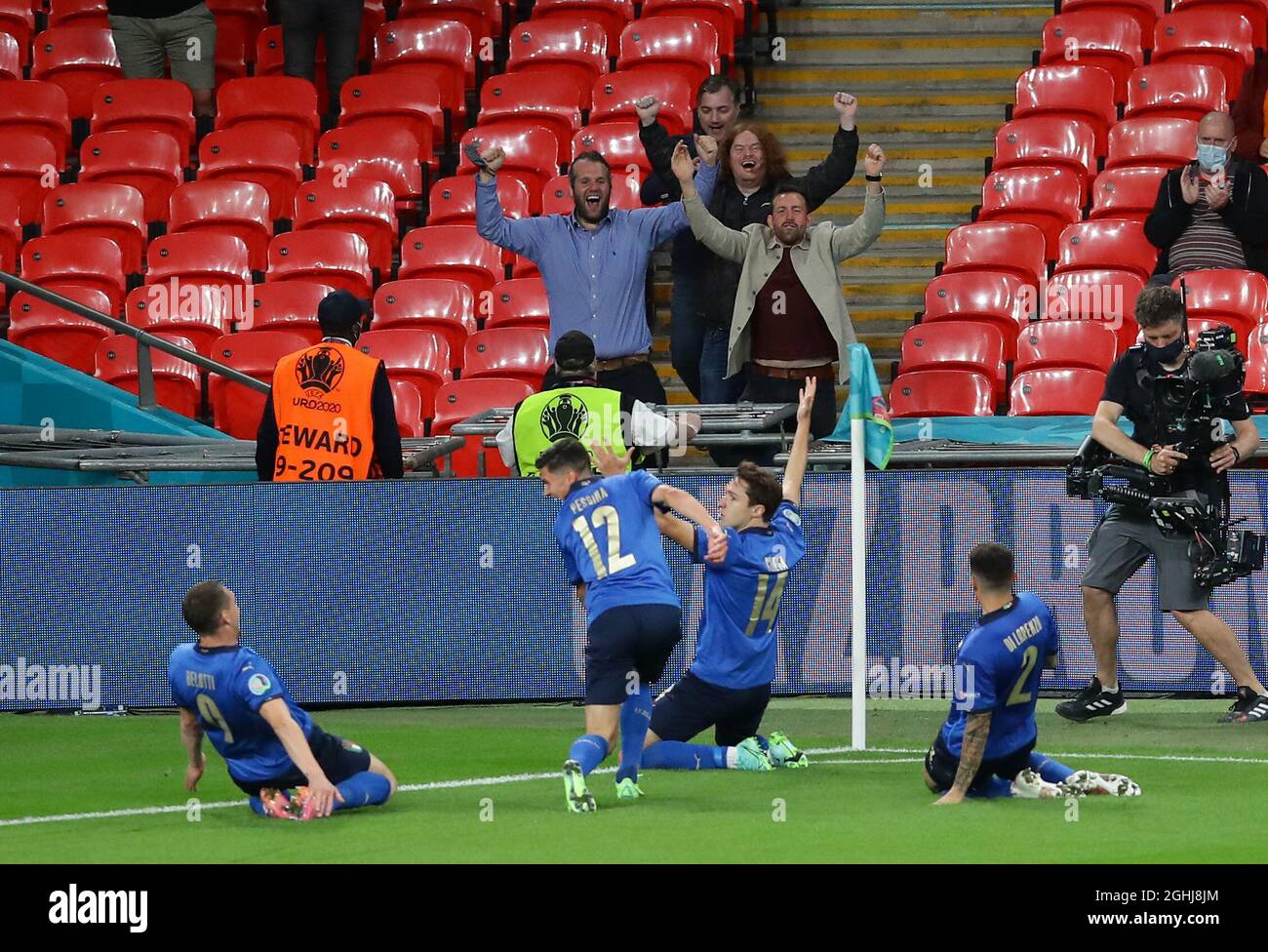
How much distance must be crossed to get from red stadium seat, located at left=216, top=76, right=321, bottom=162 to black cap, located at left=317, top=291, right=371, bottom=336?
631 centimetres

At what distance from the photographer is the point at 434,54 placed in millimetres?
17719

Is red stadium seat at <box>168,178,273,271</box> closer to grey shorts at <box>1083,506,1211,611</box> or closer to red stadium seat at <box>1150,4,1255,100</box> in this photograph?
red stadium seat at <box>1150,4,1255,100</box>

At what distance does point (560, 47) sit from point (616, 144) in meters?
1.76

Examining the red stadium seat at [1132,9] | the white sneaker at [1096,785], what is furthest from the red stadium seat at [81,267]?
the white sneaker at [1096,785]

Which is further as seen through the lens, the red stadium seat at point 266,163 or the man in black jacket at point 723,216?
the red stadium seat at point 266,163

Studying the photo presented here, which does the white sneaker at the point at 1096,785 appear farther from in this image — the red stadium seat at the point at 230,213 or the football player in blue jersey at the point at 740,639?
the red stadium seat at the point at 230,213

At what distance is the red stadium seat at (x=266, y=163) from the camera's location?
1692 centimetres

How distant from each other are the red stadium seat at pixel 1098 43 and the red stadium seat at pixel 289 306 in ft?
19.1

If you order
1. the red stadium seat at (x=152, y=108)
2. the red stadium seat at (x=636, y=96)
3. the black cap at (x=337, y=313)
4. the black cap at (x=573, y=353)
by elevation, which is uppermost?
the red stadium seat at (x=152, y=108)

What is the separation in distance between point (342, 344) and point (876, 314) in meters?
5.36

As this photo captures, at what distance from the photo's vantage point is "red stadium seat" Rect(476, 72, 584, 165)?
1673 cm

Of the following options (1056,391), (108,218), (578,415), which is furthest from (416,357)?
(578,415)

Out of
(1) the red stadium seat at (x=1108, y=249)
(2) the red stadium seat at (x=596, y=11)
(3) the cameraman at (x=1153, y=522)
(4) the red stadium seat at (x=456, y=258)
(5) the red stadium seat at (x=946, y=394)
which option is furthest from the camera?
(2) the red stadium seat at (x=596, y=11)

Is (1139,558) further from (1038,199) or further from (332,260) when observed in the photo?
(332,260)
